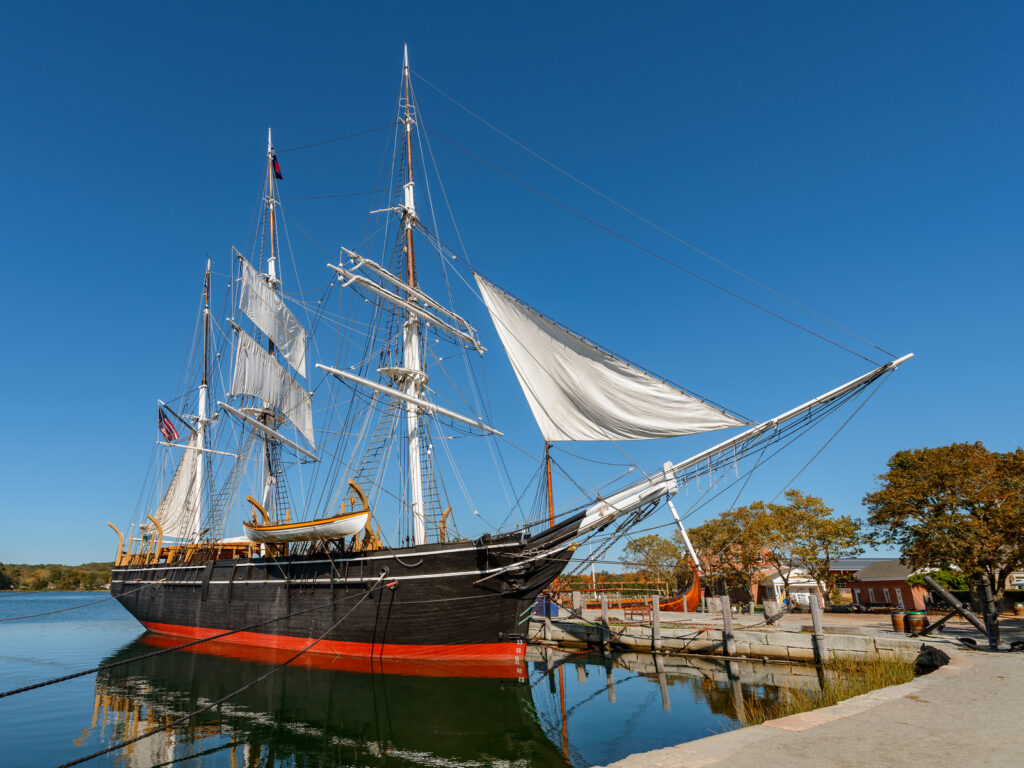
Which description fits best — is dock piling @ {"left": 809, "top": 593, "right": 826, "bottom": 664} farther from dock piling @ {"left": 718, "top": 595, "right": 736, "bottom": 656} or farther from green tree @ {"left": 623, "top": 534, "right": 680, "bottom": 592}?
green tree @ {"left": 623, "top": 534, "right": 680, "bottom": 592}

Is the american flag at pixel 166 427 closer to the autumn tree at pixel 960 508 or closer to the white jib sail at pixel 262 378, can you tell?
the white jib sail at pixel 262 378

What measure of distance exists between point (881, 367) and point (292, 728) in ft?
47.9

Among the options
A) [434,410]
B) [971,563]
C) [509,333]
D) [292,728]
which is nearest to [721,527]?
[971,563]

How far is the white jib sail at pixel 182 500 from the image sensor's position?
36947 mm

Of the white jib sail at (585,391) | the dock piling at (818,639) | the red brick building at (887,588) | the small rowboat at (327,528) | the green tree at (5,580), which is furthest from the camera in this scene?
the green tree at (5,580)

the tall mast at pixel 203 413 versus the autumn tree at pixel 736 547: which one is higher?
the tall mast at pixel 203 413

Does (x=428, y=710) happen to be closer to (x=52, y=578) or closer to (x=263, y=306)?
(x=263, y=306)

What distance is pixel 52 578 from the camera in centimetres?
10562

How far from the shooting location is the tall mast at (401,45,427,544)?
1944 centimetres

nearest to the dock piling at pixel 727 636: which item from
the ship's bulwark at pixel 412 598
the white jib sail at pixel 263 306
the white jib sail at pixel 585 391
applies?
the ship's bulwark at pixel 412 598

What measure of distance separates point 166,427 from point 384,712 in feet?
95.4

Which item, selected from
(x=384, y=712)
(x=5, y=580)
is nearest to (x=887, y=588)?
(x=384, y=712)

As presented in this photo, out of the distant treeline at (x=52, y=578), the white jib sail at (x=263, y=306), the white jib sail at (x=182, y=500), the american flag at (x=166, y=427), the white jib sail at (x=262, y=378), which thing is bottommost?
the distant treeline at (x=52, y=578)

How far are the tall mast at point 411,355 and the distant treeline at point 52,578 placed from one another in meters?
106
